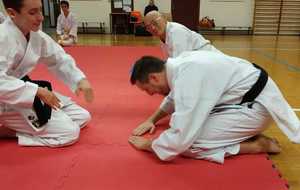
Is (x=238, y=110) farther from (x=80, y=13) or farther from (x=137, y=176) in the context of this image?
(x=80, y=13)

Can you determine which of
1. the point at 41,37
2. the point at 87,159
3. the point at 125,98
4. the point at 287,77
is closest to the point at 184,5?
the point at 287,77

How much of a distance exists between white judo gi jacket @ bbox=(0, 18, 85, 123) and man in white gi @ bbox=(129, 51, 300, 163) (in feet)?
2.92

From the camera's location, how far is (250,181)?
Answer: 7.34 feet

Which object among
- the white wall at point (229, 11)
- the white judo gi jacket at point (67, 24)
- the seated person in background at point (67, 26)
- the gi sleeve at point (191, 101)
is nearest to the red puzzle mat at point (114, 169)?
the gi sleeve at point (191, 101)

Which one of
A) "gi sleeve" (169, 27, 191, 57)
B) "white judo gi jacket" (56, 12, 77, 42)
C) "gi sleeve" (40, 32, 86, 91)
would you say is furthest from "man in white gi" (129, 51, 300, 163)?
"white judo gi jacket" (56, 12, 77, 42)

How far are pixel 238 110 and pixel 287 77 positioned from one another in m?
3.63

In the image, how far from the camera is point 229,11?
47.4ft

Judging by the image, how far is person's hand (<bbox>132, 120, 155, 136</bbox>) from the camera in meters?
3.00

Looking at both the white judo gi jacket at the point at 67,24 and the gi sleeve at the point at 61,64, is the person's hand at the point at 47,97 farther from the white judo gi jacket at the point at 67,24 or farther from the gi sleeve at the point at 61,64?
the white judo gi jacket at the point at 67,24

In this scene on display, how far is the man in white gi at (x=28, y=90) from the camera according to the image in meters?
2.52

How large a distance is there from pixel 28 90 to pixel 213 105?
143cm

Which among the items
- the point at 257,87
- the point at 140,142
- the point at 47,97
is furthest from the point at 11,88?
the point at 257,87

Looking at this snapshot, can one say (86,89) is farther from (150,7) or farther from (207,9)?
(207,9)

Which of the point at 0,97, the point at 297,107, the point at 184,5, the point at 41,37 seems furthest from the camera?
the point at 184,5
